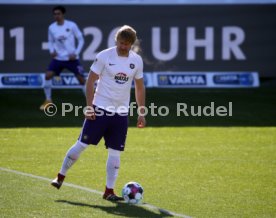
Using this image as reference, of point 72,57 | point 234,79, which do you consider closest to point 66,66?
point 72,57

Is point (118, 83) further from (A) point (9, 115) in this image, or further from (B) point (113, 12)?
(B) point (113, 12)

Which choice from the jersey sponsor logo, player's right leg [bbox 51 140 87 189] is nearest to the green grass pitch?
player's right leg [bbox 51 140 87 189]

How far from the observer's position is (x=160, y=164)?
12.0m

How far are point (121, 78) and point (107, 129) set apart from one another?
65 cm

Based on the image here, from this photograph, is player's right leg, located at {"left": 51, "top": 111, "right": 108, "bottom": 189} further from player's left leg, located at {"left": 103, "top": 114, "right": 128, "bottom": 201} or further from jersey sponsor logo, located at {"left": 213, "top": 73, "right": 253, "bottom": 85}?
jersey sponsor logo, located at {"left": 213, "top": 73, "right": 253, "bottom": 85}

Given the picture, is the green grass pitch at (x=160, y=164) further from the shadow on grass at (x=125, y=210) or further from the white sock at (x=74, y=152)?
the white sock at (x=74, y=152)

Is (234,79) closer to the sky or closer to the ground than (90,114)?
closer to the sky

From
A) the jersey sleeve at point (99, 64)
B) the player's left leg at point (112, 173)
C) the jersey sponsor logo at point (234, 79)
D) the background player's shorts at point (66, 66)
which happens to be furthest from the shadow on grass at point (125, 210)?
the jersey sponsor logo at point (234, 79)

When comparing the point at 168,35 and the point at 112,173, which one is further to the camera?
the point at 168,35

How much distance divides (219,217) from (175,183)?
201cm

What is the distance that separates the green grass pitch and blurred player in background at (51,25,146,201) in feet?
1.96

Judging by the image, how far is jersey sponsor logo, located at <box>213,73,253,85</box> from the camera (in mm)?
22062

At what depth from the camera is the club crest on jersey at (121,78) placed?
9383mm

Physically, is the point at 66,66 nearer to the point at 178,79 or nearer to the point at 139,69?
the point at 178,79
